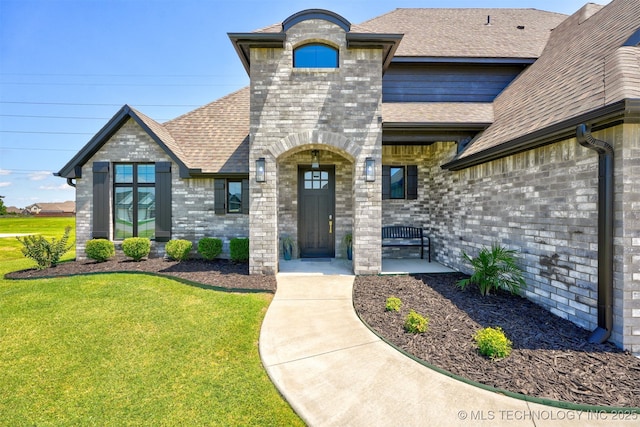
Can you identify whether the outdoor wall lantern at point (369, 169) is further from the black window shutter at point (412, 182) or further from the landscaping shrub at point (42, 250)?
the landscaping shrub at point (42, 250)

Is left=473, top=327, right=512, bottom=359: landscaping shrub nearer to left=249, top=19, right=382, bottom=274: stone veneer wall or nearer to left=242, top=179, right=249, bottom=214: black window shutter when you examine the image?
left=249, top=19, right=382, bottom=274: stone veneer wall

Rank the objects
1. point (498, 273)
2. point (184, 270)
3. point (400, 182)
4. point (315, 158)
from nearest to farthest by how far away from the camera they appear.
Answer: point (498, 273)
point (184, 270)
point (315, 158)
point (400, 182)

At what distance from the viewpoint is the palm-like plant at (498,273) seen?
513cm

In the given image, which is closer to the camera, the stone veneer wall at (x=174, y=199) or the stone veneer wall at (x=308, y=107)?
the stone veneer wall at (x=308, y=107)

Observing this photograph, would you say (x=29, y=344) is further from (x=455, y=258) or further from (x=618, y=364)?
(x=455, y=258)

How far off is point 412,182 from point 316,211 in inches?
132

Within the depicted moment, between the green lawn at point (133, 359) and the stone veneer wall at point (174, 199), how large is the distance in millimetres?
3103

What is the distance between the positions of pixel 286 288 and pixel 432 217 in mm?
5395

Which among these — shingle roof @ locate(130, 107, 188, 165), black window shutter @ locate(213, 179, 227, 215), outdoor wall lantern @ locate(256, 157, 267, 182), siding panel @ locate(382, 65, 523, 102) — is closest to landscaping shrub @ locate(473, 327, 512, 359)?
outdoor wall lantern @ locate(256, 157, 267, 182)

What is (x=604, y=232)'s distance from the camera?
354 centimetres

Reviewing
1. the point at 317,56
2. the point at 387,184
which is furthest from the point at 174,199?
the point at 387,184

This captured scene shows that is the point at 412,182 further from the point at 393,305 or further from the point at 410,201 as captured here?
the point at 393,305

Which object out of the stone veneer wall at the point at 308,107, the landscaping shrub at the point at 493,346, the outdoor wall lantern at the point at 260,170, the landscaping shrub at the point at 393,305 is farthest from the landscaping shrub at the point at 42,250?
the landscaping shrub at the point at 493,346

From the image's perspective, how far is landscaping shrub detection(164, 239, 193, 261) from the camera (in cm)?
806
